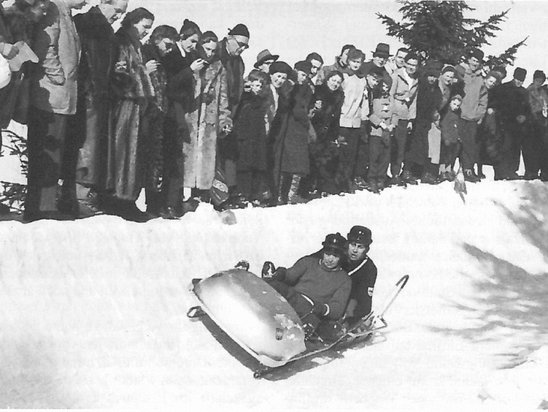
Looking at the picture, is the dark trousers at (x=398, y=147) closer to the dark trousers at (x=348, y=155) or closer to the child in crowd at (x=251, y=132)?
the dark trousers at (x=348, y=155)

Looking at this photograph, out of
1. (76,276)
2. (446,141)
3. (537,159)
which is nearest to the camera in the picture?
(76,276)

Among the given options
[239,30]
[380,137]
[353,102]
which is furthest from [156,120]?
[380,137]

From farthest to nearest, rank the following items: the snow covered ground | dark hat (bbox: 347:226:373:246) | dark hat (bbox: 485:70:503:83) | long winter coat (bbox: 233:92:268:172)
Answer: dark hat (bbox: 485:70:503:83) → long winter coat (bbox: 233:92:268:172) → dark hat (bbox: 347:226:373:246) → the snow covered ground

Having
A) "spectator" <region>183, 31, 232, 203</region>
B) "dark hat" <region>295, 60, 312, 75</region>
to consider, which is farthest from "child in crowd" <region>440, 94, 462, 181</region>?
"spectator" <region>183, 31, 232, 203</region>

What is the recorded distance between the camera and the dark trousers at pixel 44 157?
7.04m

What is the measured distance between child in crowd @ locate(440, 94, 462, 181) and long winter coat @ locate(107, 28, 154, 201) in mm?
6097

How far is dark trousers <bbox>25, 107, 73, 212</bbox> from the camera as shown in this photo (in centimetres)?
704

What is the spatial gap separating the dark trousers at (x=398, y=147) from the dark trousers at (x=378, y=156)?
437 mm

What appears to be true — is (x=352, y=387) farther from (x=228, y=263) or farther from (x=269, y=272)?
(x=228, y=263)

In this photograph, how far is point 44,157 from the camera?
7066 millimetres

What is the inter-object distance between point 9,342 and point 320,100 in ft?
18.1

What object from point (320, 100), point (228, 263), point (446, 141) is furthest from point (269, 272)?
point (446, 141)

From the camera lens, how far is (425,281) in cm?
1012

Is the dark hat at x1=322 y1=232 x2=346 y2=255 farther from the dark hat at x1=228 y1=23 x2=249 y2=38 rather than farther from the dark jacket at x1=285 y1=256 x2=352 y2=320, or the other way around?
the dark hat at x1=228 y1=23 x2=249 y2=38
